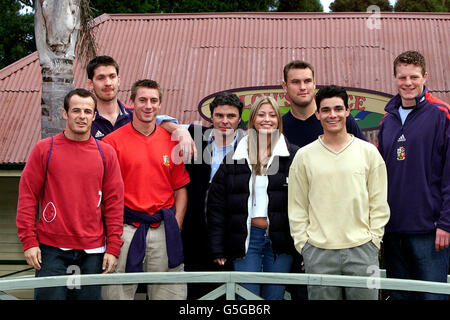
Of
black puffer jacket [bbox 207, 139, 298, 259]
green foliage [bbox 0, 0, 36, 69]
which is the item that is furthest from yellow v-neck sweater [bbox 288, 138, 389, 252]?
green foliage [bbox 0, 0, 36, 69]

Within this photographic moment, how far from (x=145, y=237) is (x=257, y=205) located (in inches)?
34.2

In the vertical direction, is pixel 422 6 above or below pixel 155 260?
above

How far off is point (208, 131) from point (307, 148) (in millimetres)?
1060

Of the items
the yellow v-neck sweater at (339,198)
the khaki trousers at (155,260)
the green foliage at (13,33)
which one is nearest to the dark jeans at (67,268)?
the khaki trousers at (155,260)

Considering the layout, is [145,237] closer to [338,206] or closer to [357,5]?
[338,206]

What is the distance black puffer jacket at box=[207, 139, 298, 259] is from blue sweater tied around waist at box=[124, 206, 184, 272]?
0.26 m

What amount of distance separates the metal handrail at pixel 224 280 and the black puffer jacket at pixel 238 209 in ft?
2.23

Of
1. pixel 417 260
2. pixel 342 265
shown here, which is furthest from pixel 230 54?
pixel 342 265

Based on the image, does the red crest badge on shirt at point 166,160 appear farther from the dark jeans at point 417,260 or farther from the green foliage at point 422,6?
the green foliage at point 422,6

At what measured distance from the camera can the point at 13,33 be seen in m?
27.9

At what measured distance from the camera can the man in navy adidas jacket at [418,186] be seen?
13.7ft

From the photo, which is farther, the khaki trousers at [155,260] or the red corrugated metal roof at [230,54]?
the red corrugated metal roof at [230,54]
